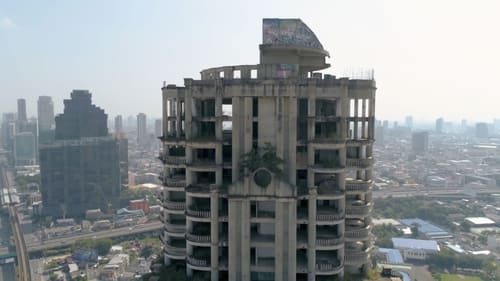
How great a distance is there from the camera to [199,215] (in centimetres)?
3562

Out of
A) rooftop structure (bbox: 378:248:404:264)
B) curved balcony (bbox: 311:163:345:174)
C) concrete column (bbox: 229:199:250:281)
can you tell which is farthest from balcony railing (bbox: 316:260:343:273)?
rooftop structure (bbox: 378:248:404:264)

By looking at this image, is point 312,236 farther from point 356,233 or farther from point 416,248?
point 416,248

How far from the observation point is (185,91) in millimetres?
37625

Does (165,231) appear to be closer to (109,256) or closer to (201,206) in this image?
(201,206)

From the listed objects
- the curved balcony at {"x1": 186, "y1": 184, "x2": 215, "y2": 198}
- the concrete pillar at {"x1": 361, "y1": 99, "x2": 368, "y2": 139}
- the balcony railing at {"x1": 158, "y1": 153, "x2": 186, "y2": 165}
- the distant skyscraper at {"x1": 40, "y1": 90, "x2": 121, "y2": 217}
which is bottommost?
the distant skyscraper at {"x1": 40, "y1": 90, "x2": 121, "y2": 217}

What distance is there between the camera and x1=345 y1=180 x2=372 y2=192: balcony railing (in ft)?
124

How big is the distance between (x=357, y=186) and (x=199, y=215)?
16.0 meters

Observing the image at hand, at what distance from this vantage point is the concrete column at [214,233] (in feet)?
114

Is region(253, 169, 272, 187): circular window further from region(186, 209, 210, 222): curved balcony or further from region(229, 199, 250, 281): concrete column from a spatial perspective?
region(186, 209, 210, 222): curved balcony

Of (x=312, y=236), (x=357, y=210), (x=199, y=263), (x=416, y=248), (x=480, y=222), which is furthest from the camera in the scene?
(x=480, y=222)

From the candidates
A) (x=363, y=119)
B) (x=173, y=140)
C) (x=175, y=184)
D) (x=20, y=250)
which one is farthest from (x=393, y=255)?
(x=20, y=250)

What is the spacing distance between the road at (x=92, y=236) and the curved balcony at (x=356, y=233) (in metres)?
101

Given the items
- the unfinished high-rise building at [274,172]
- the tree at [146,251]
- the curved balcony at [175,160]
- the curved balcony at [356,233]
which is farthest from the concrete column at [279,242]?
the tree at [146,251]

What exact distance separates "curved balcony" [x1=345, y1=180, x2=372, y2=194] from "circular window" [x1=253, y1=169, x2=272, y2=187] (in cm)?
909
